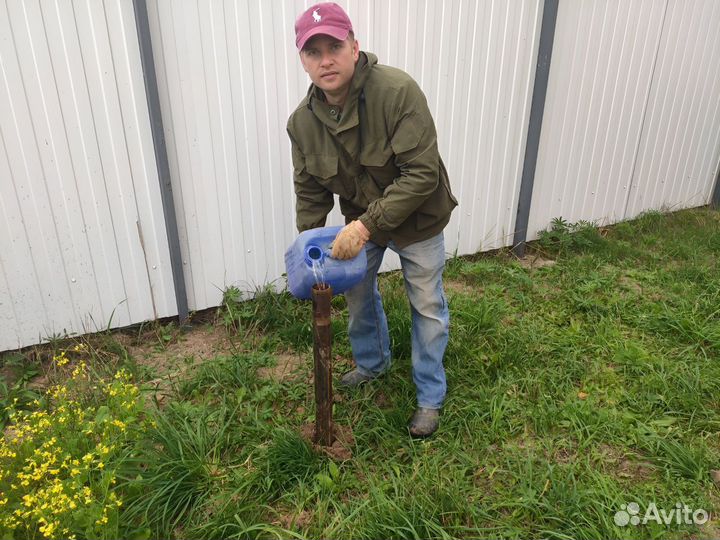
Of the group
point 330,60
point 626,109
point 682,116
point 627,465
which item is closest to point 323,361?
point 330,60

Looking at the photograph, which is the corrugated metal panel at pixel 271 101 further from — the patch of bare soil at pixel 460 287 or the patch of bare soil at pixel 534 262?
the patch of bare soil at pixel 534 262

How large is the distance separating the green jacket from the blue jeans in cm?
9

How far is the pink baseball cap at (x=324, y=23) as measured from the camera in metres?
2.08

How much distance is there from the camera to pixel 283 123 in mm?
3533

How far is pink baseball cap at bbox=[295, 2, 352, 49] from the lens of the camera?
2.08 metres

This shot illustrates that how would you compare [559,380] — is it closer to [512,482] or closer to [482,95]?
[512,482]

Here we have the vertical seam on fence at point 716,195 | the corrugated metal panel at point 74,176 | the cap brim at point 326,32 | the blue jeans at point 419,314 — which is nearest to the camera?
the cap brim at point 326,32

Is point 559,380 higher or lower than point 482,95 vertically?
lower

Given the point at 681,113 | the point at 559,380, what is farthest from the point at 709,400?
the point at 681,113

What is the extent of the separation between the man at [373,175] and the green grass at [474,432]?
303 millimetres

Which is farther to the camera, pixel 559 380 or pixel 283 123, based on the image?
pixel 283 123

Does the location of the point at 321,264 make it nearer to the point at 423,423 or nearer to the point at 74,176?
the point at 423,423

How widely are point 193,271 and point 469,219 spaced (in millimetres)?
2248

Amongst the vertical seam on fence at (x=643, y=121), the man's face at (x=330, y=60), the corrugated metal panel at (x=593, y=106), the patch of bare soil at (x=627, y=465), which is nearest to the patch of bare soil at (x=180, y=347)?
the man's face at (x=330, y=60)
